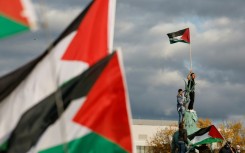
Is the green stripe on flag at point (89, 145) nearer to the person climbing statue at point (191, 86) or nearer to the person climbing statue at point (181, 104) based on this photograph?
the person climbing statue at point (191, 86)

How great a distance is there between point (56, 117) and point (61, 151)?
17.4 inches

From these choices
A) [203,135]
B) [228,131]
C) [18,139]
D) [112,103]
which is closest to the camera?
[112,103]

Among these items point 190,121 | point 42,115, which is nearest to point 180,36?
point 190,121

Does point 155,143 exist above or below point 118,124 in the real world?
above

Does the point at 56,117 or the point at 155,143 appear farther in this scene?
the point at 155,143

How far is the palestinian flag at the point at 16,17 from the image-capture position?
9.26 metres

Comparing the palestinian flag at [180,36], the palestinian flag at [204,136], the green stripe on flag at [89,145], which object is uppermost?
the palestinian flag at [180,36]

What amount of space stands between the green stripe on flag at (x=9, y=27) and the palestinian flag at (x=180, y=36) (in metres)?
33.1

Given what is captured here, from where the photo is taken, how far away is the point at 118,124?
10664mm

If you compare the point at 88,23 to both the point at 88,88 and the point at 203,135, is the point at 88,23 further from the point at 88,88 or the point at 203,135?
the point at 203,135

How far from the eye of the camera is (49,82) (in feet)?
38.4

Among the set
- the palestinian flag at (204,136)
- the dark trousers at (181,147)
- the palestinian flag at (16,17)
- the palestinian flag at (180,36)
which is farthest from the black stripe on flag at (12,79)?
the palestinian flag at (180,36)

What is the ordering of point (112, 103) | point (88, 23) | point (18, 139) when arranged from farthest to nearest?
point (88, 23) → point (18, 139) → point (112, 103)

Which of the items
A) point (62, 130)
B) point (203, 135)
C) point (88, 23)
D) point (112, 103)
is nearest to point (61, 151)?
point (62, 130)
